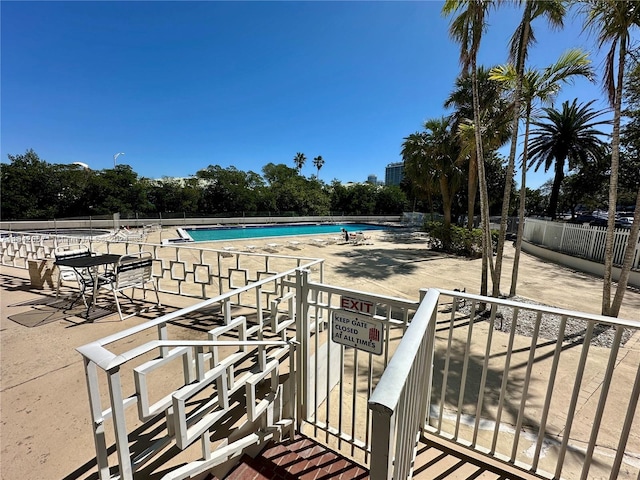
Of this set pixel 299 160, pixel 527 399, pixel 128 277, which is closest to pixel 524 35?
pixel 527 399

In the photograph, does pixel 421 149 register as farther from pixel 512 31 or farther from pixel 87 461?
pixel 87 461

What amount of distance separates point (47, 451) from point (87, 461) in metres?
0.32

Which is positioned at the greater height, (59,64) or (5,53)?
(59,64)

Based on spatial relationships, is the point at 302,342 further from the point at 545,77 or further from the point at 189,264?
the point at 189,264

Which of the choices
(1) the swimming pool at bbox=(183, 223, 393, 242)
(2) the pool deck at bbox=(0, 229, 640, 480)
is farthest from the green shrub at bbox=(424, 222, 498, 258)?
(1) the swimming pool at bbox=(183, 223, 393, 242)

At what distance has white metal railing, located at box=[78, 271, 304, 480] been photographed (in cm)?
109

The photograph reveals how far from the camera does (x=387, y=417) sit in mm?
661

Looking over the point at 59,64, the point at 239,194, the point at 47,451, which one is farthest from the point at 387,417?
the point at 239,194

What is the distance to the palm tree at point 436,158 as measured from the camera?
1136 cm

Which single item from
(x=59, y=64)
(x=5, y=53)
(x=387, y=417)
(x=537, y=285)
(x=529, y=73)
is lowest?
(x=537, y=285)

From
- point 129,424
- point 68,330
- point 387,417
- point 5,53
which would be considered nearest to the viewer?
point 387,417

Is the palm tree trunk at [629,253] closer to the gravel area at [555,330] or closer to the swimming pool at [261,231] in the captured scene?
the gravel area at [555,330]

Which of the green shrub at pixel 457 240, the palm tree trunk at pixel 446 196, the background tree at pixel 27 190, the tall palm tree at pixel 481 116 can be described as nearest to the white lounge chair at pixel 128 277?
the tall palm tree at pixel 481 116

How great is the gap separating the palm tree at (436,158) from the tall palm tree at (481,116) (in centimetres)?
69
